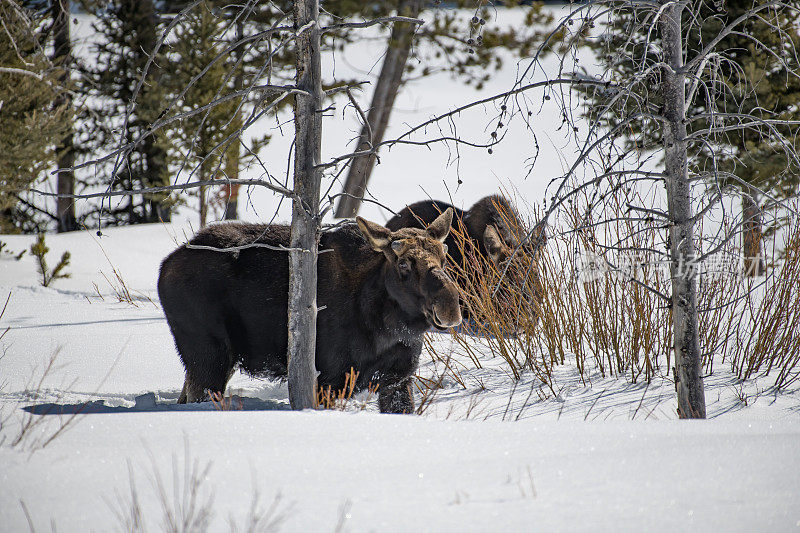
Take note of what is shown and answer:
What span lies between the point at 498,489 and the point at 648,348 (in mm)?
3641

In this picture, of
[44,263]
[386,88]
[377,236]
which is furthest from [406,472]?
[386,88]

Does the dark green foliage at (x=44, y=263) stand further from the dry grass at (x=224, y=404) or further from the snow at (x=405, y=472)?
the snow at (x=405, y=472)

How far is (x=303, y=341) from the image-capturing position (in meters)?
4.25

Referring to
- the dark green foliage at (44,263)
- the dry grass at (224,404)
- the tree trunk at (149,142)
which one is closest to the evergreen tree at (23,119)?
the dark green foliage at (44,263)

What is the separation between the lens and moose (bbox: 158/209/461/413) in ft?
15.9

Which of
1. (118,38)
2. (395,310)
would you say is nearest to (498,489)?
(395,310)

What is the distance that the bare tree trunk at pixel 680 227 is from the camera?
4172mm

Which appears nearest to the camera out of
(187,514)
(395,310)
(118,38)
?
(187,514)

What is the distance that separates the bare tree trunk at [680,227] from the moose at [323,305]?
1492 millimetres

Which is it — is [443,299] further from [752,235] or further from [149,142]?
[149,142]

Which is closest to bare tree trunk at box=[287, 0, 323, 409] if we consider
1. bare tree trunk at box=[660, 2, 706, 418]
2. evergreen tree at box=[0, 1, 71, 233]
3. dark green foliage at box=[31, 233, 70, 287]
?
bare tree trunk at box=[660, 2, 706, 418]

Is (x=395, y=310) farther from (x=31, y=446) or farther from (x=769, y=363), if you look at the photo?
(x=769, y=363)

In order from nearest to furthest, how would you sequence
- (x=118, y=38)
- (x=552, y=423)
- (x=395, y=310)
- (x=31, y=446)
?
1. (x=31, y=446)
2. (x=552, y=423)
3. (x=395, y=310)
4. (x=118, y=38)

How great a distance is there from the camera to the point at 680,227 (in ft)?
13.7
